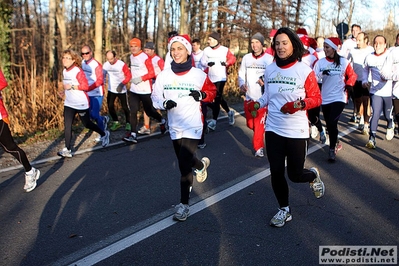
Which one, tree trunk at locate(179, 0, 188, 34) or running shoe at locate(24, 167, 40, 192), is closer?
running shoe at locate(24, 167, 40, 192)

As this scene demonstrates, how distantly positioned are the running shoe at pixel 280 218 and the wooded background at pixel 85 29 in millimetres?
6926

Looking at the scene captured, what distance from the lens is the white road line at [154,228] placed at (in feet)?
11.8

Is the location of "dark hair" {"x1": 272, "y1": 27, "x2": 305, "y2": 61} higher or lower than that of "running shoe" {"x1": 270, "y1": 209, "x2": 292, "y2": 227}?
higher

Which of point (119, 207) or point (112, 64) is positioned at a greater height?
point (112, 64)

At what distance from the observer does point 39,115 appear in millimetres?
10203

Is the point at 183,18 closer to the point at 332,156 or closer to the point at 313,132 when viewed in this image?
the point at 313,132

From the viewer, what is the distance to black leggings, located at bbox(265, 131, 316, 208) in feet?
13.7

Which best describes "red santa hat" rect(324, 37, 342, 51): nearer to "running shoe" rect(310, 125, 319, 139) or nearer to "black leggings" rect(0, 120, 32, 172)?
"running shoe" rect(310, 125, 319, 139)

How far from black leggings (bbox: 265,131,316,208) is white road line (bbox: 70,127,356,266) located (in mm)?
948

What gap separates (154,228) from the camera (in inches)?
165

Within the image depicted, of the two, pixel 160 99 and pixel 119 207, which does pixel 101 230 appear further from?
pixel 160 99

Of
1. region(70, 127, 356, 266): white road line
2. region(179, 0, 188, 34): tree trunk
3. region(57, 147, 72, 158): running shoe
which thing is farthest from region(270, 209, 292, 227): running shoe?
region(179, 0, 188, 34): tree trunk

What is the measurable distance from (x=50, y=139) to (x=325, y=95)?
560 centimetres

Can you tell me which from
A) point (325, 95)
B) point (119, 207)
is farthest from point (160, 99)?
point (325, 95)
